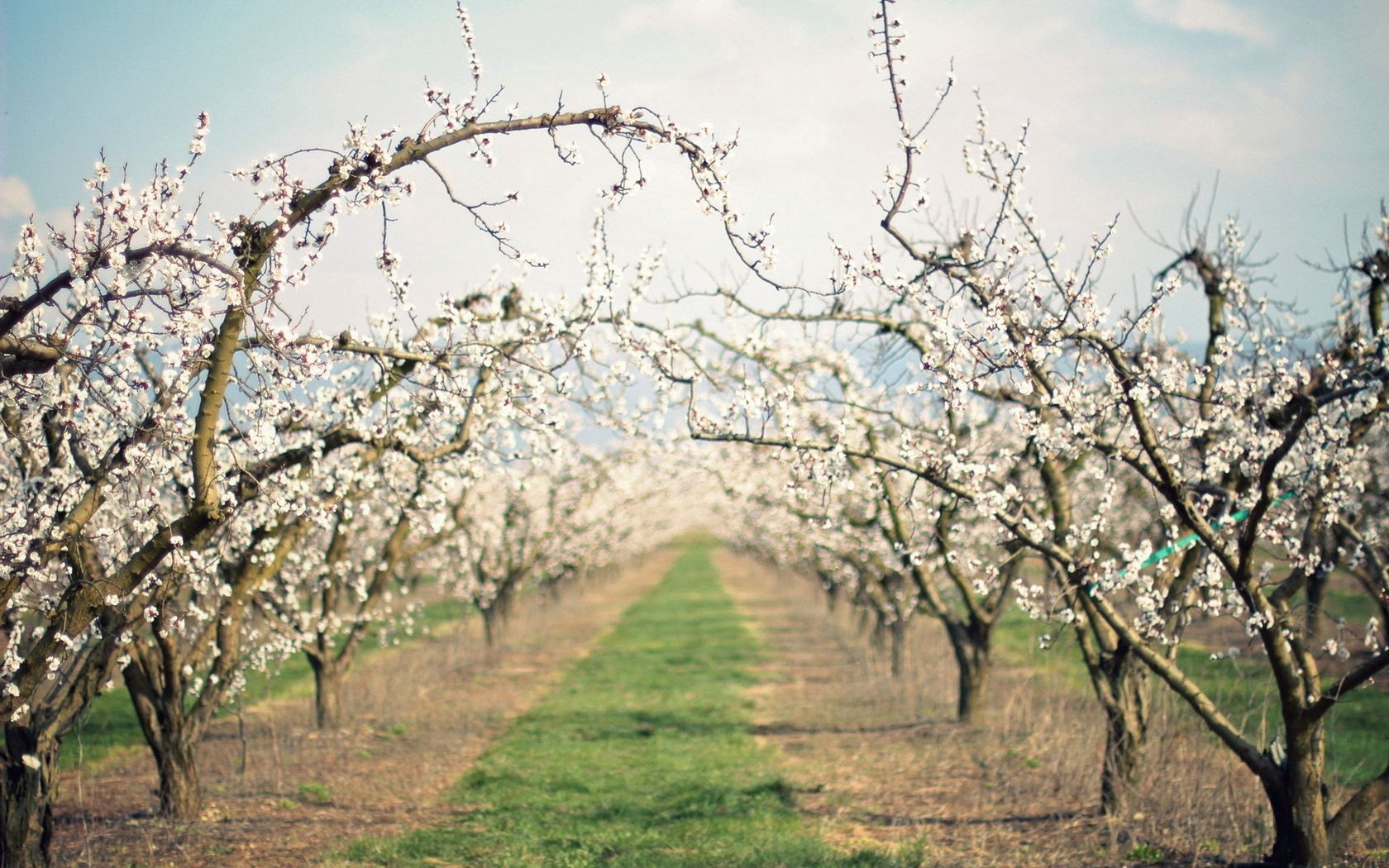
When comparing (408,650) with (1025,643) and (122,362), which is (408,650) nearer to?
(1025,643)

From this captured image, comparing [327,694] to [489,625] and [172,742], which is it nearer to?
[172,742]

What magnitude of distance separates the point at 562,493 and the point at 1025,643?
14.4m

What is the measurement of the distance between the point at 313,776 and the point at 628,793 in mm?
3934

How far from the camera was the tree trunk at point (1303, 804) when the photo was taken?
6.37 meters

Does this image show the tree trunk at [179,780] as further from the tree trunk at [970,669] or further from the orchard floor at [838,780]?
the tree trunk at [970,669]

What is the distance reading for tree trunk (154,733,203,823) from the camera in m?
8.98

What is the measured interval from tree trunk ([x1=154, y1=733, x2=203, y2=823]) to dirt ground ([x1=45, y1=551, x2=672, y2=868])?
0.54 ft

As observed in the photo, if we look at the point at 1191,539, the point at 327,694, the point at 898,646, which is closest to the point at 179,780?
the point at 327,694

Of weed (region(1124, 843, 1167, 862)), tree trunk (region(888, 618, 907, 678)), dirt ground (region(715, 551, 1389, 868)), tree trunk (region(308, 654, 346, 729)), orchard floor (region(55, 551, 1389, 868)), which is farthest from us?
tree trunk (region(888, 618, 907, 678))

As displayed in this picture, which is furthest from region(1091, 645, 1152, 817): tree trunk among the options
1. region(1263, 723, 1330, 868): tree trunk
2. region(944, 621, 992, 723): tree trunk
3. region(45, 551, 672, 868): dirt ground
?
region(45, 551, 672, 868): dirt ground

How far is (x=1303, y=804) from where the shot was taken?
6.42 metres

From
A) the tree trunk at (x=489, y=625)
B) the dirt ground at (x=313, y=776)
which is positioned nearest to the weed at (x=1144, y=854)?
the dirt ground at (x=313, y=776)

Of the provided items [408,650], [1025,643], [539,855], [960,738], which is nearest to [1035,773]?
[960,738]

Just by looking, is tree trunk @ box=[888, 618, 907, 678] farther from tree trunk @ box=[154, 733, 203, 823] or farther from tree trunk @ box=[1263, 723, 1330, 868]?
tree trunk @ box=[154, 733, 203, 823]
